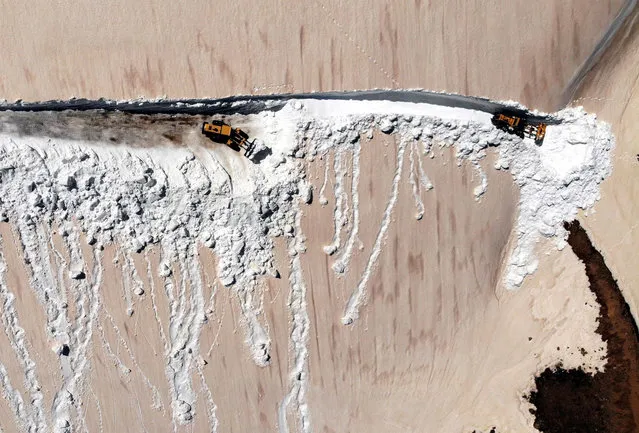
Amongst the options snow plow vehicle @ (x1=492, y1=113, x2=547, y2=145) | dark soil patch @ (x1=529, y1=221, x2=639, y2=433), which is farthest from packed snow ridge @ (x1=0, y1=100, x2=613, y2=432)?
dark soil patch @ (x1=529, y1=221, x2=639, y2=433)

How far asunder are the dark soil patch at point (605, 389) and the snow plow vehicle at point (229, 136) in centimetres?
556

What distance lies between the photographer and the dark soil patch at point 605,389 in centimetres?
796

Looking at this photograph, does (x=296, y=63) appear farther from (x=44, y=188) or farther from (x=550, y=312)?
(x=550, y=312)

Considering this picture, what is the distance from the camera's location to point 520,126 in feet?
25.8

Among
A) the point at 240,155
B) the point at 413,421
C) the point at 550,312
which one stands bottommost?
the point at 413,421

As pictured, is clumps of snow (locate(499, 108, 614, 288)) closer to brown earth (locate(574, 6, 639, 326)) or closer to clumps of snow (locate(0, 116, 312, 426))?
brown earth (locate(574, 6, 639, 326))

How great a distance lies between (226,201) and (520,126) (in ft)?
14.3

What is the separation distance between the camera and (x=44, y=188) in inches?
292

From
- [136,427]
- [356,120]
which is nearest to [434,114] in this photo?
[356,120]

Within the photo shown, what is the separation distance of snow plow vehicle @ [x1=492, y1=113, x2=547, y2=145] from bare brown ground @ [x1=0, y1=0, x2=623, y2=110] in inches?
13.2

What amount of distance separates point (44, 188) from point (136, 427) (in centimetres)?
374

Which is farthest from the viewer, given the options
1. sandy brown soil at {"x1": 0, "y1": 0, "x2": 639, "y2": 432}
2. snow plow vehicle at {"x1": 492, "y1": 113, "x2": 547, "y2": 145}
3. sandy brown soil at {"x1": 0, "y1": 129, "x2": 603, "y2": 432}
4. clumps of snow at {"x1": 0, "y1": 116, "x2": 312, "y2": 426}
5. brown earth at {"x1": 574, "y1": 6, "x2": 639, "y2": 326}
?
brown earth at {"x1": 574, "y1": 6, "x2": 639, "y2": 326}

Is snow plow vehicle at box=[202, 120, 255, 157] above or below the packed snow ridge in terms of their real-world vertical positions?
above

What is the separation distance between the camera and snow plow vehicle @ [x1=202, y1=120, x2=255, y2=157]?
7.63 meters
